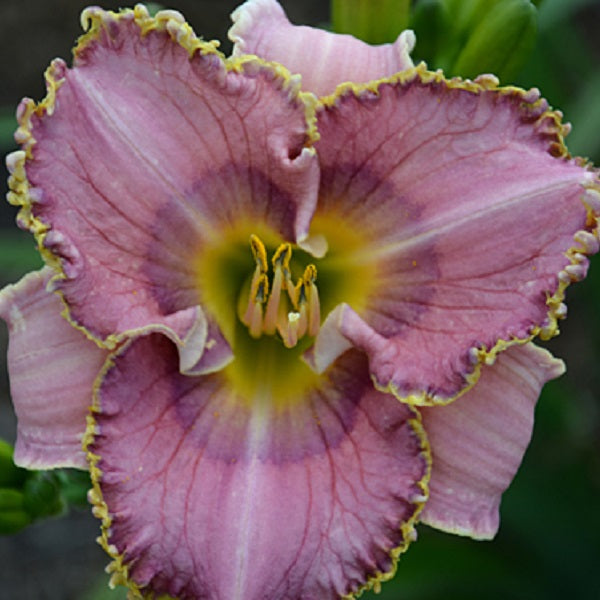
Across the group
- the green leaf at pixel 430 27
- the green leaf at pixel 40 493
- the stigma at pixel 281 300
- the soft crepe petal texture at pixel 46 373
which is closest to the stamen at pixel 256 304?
the stigma at pixel 281 300

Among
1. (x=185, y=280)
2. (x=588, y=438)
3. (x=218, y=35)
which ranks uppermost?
(x=185, y=280)

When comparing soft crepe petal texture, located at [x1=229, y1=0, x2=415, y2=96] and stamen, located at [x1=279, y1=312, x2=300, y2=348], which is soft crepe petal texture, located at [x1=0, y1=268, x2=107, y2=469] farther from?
soft crepe petal texture, located at [x1=229, y1=0, x2=415, y2=96]

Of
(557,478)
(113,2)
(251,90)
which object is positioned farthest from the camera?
(113,2)

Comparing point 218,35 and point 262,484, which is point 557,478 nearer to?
point 262,484

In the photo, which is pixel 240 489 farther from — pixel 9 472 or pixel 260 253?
pixel 9 472

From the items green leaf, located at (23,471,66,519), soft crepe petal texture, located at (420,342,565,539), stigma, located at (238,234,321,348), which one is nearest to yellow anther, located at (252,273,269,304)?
stigma, located at (238,234,321,348)

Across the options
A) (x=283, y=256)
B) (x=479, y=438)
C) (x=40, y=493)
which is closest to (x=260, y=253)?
(x=283, y=256)

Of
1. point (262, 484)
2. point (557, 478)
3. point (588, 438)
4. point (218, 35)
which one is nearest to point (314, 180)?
point (262, 484)

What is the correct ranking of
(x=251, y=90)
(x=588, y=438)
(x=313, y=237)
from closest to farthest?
(x=251, y=90), (x=313, y=237), (x=588, y=438)
